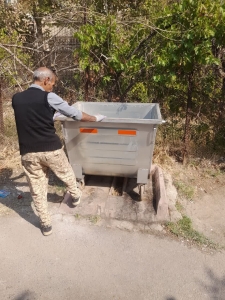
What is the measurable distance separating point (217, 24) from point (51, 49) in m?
3.15

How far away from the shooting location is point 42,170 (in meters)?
2.93

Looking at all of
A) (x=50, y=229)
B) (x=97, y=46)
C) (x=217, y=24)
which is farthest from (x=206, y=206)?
(x=97, y=46)

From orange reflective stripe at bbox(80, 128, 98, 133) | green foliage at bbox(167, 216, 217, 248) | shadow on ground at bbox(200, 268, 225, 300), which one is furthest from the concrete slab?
orange reflective stripe at bbox(80, 128, 98, 133)

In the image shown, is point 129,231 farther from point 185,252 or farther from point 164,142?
point 164,142

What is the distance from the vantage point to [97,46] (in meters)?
4.04

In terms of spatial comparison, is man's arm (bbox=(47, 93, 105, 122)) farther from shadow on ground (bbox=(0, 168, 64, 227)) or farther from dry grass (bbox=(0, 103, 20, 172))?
dry grass (bbox=(0, 103, 20, 172))

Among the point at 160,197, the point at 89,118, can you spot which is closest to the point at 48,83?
the point at 89,118

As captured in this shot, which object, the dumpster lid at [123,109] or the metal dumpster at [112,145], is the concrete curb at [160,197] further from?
the dumpster lid at [123,109]

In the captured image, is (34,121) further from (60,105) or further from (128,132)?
(128,132)

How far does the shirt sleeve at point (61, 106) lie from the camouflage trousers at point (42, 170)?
16.2 inches

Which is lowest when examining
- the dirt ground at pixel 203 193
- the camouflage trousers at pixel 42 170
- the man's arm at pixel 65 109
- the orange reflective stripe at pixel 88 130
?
the dirt ground at pixel 203 193

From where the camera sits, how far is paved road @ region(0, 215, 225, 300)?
2.37m

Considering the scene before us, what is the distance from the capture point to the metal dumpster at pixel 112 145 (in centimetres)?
297

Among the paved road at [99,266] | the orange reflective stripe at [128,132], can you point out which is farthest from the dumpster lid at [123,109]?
the paved road at [99,266]
